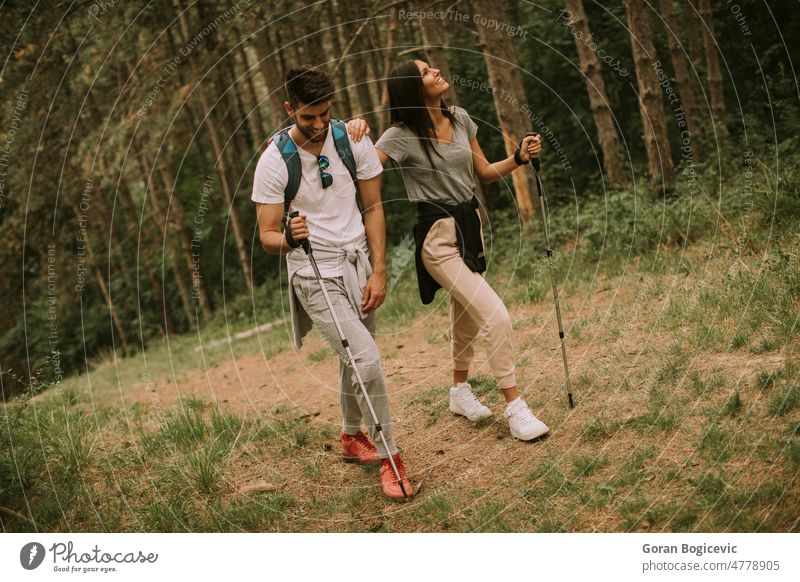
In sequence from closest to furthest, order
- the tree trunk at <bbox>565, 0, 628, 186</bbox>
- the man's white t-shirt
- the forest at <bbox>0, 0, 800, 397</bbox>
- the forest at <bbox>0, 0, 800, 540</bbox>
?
the forest at <bbox>0, 0, 800, 540</bbox> < the man's white t-shirt < the forest at <bbox>0, 0, 800, 397</bbox> < the tree trunk at <bbox>565, 0, 628, 186</bbox>

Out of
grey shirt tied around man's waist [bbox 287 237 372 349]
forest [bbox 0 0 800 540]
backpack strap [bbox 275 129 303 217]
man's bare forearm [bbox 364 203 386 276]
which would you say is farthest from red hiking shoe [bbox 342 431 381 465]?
backpack strap [bbox 275 129 303 217]

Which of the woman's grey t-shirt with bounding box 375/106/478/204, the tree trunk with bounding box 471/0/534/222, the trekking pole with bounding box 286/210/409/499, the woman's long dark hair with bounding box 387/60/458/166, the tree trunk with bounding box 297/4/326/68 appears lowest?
the trekking pole with bounding box 286/210/409/499

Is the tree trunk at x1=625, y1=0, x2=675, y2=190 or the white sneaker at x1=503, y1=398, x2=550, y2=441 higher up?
the tree trunk at x1=625, y1=0, x2=675, y2=190

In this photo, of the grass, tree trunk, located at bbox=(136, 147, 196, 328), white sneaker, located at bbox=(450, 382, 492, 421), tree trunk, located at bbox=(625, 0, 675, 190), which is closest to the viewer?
the grass

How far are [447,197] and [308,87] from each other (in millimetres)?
1196

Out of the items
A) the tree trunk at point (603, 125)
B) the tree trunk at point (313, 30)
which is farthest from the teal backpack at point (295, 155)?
the tree trunk at point (603, 125)

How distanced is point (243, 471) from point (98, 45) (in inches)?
345

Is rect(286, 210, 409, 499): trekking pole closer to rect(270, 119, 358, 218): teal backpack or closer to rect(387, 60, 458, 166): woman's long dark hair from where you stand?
rect(270, 119, 358, 218): teal backpack

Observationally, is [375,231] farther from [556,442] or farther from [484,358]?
[484,358]

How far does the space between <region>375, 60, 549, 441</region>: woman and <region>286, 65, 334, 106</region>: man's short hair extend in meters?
0.56

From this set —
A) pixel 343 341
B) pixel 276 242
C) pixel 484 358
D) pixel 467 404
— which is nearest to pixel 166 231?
pixel 484 358

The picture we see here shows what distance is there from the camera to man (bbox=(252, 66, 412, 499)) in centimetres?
441

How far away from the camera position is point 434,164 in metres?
4.82

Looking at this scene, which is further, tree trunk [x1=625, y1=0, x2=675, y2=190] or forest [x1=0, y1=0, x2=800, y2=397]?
forest [x1=0, y1=0, x2=800, y2=397]
